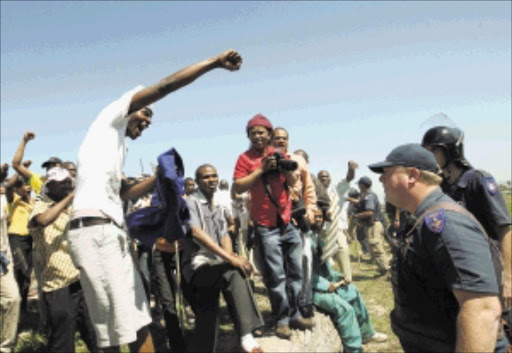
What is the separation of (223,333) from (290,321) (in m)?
1.31

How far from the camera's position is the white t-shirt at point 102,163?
254 centimetres

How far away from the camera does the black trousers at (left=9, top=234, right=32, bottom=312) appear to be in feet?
23.0

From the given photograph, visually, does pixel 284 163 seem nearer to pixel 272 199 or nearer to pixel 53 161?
pixel 272 199

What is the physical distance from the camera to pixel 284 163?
4516 millimetres

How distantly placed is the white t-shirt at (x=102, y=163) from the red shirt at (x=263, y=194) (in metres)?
2.19

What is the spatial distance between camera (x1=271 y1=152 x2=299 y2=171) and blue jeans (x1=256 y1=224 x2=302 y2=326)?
0.68 m

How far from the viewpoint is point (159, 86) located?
247 centimetres

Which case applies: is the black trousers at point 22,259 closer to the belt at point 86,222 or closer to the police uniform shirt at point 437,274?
the belt at point 86,222

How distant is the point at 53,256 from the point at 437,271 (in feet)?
12.2

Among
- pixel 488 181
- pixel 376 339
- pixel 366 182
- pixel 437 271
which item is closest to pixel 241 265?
pixel 488 181

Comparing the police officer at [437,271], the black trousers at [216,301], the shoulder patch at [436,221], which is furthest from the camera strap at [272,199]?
the shoulder patch at [436,221]

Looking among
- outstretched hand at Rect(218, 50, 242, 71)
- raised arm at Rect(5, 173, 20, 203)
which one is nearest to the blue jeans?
outstretched hand at Rect(218, 50, 242, 71)

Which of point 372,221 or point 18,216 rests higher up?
point 18,216

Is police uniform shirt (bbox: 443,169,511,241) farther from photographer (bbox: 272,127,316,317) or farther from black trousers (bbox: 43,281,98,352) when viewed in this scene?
black trousers (bbox: 43,281,98,352)
